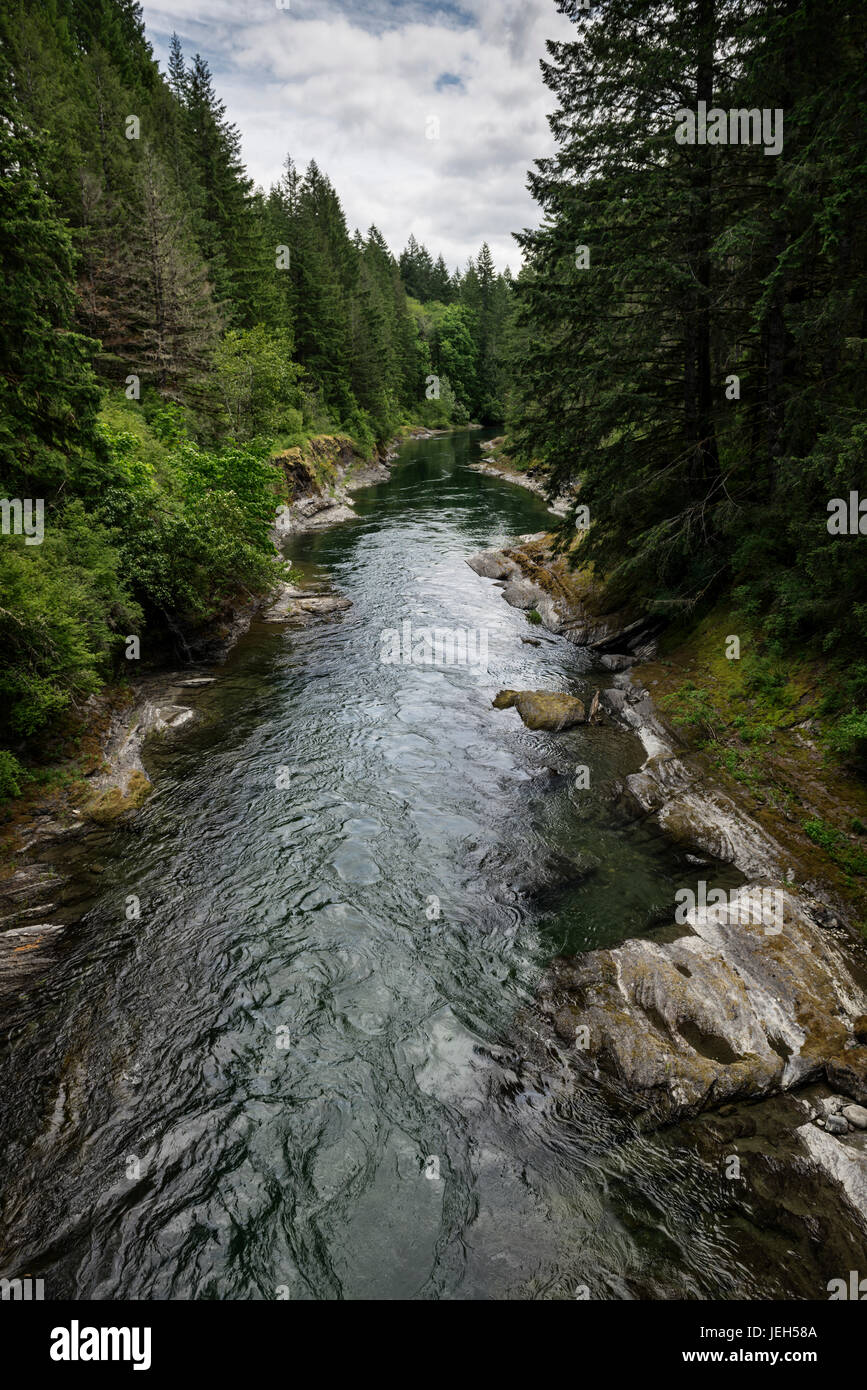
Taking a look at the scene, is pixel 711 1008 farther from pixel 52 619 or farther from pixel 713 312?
pixel 713 312

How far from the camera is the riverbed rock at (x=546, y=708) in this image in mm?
13180

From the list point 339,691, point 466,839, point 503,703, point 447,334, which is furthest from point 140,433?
point 447,334

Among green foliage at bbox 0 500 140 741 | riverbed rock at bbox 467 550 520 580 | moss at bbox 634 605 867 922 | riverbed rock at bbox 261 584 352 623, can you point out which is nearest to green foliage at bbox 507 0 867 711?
moss at bbox 634 605 867 922

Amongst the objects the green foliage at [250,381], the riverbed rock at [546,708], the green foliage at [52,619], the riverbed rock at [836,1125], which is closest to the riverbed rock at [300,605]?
the green foliage at [52,619]

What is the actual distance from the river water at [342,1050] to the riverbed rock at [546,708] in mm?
494

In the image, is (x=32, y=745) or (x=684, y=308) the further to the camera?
(x=684, y=308)

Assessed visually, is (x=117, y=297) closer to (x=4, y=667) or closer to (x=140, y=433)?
(x=140, y=433)

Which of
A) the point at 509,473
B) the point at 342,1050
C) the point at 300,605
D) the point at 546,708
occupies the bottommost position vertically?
the point at 342,1050

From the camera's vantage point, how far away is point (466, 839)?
981 centimetres

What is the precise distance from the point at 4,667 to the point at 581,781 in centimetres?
989

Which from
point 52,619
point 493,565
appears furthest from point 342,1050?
point 493,565

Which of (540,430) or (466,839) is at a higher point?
(540,430)

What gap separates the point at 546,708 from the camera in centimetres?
1344

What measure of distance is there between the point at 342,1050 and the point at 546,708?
8.67 meters
